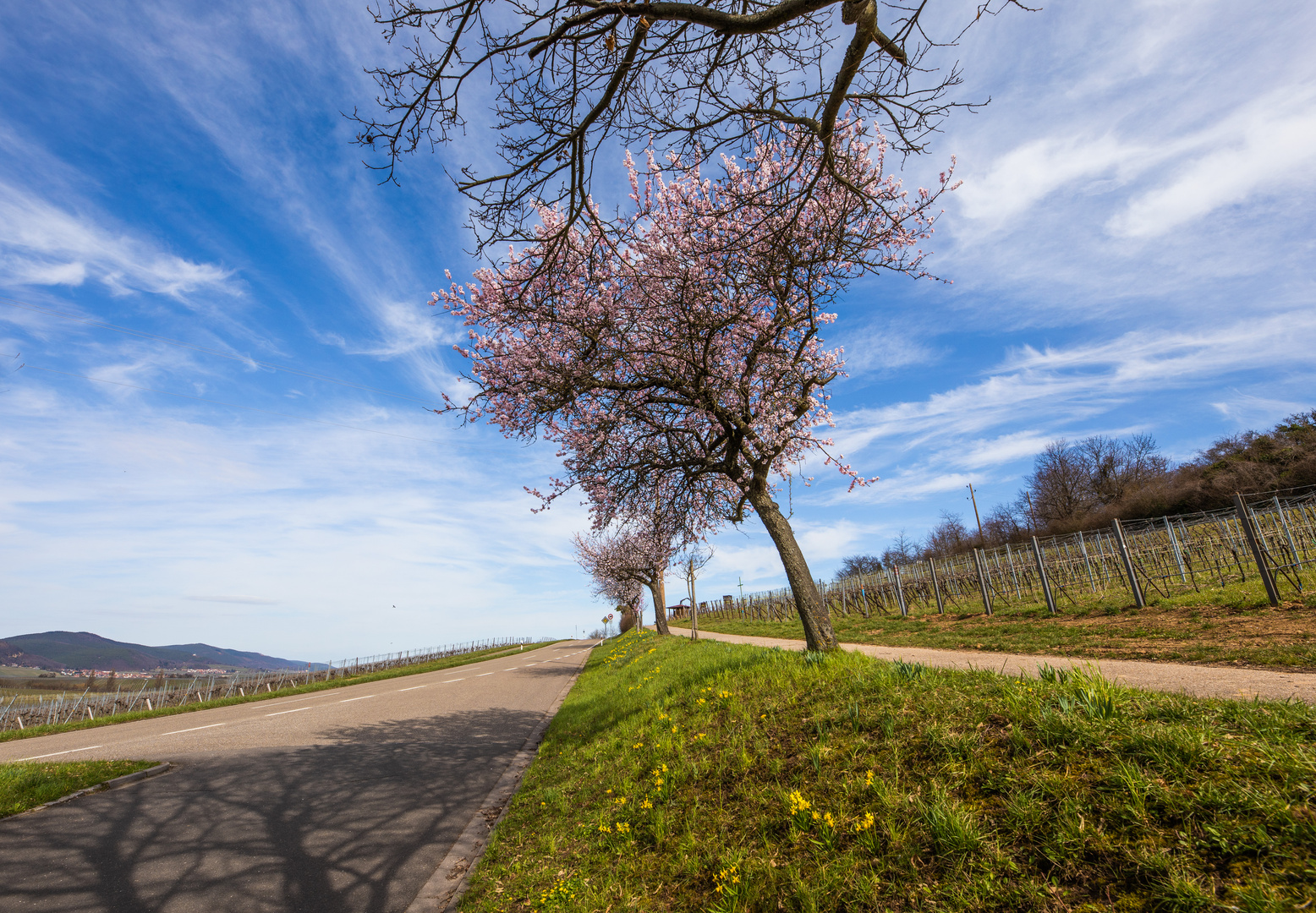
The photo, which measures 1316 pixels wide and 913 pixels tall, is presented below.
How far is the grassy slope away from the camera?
8914 mm

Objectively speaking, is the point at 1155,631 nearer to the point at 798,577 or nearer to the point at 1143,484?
the point at 798,577

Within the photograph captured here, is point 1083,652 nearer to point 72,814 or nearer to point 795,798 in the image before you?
point 795,798

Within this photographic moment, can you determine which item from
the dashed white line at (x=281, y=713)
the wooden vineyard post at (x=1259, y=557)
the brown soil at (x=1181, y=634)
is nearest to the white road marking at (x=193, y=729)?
the dashed white line at (x=281, y=713)

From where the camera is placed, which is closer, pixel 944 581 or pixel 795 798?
pixel 795 798

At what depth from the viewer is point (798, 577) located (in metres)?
9.02

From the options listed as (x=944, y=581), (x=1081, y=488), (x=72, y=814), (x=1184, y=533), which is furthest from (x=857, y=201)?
(x=1081, y=488)

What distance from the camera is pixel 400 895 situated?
4.87m

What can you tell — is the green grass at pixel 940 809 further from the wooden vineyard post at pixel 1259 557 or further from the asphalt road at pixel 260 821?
the wooden vineyard post at pixel 1259 557

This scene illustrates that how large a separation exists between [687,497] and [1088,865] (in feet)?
30.6

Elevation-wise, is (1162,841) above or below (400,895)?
above

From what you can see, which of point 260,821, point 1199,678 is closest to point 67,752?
point 260,821

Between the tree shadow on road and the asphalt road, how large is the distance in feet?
0.06

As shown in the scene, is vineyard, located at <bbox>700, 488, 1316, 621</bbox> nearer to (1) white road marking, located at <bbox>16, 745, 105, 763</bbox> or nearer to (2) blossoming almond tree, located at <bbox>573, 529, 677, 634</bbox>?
(2) blossoming almond tree, located at <bbox>573, 529, 677, 634</bbox>

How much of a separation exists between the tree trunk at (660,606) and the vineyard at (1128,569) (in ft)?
30.1
